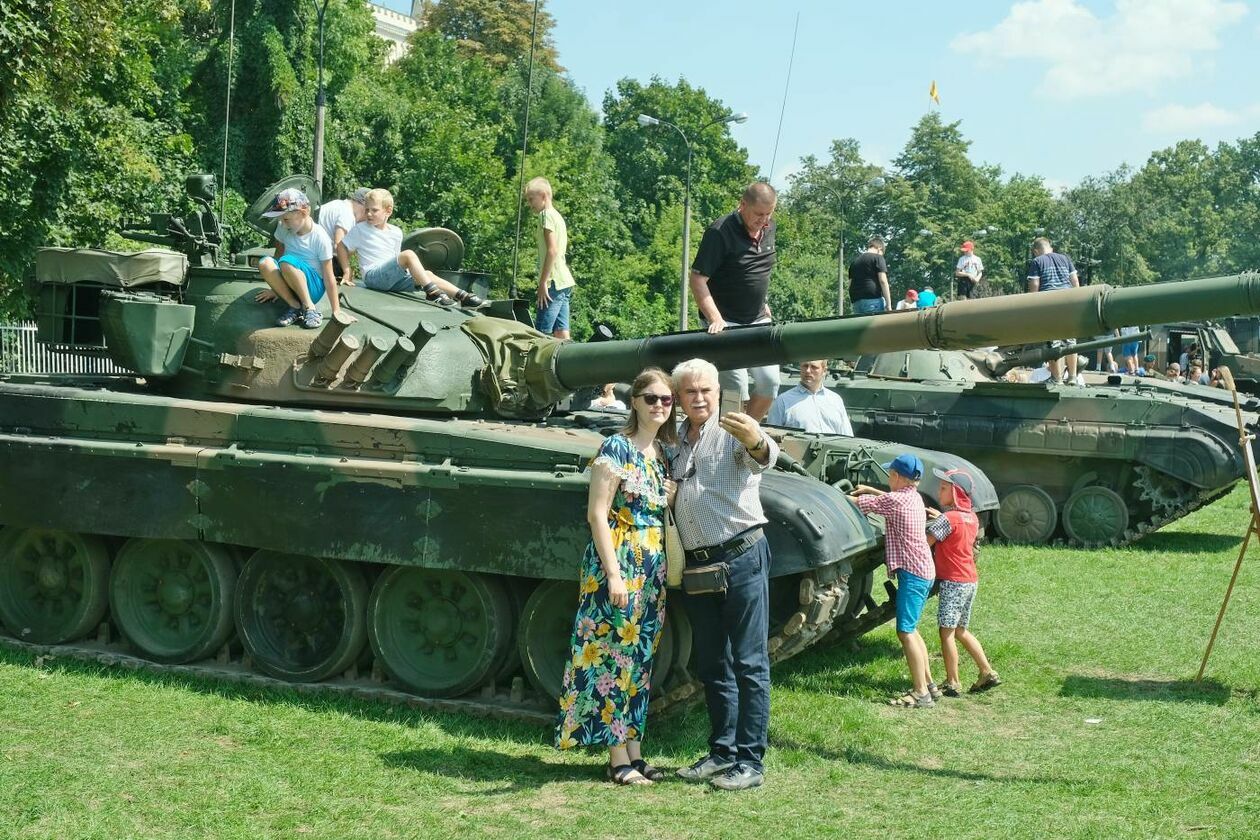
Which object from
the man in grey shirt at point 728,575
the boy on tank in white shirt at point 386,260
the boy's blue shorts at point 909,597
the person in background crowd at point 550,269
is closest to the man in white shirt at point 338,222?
the boy on tank in white shirt at point 386,260

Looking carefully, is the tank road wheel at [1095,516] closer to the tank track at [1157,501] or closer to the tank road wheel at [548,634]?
the tank track at [1157,501]

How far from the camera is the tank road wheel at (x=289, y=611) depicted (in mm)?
9227


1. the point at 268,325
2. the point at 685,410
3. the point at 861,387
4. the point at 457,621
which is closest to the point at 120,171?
the point at 861,387

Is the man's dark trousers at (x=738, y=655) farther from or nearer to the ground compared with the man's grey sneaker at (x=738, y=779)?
farther from the ground

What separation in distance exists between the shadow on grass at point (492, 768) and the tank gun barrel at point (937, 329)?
2533 millimetres

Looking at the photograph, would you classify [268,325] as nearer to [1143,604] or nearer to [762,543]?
[762,543]

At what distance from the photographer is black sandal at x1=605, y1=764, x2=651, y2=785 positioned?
715 cm

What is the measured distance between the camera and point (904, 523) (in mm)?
8852

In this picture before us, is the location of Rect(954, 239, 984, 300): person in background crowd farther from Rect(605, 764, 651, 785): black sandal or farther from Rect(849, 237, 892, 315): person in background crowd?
Rect(605, 764, 651, 785): black sandal

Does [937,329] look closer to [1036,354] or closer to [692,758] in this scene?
[692,758]

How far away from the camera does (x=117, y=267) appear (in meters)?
9.91

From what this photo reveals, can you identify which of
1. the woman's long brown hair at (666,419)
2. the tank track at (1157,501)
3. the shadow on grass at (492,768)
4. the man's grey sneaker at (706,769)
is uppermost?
the woman's long brown hair at (666,419)

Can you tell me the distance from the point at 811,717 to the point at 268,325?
429cm

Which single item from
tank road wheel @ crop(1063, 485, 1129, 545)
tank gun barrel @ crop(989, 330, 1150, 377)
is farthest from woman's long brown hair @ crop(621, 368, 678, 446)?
tank road wheel @ crop(1063, 485, 1129, 545)
